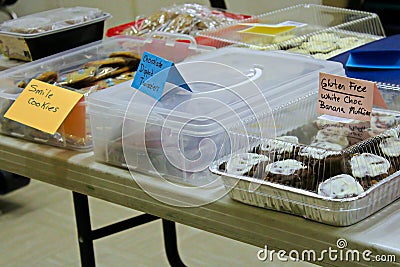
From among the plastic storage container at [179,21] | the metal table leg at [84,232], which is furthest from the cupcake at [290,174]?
the plastic storage container at [179,21]

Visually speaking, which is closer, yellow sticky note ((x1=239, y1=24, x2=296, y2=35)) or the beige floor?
yellow sticky note ((x1=239, y1=24, x2=296, y2=35))

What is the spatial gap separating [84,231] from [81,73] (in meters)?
0.34

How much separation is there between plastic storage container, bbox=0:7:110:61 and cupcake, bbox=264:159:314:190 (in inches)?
33.7

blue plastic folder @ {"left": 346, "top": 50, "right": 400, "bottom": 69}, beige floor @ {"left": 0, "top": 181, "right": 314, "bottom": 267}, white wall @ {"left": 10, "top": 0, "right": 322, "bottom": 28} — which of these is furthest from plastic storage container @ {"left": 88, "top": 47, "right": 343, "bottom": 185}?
white wall @ {"left": 10, "top": 0, "right": 322, "bottom": 28}

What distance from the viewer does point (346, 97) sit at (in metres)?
0.96

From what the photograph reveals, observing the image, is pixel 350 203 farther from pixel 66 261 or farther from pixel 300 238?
pixel 66 261

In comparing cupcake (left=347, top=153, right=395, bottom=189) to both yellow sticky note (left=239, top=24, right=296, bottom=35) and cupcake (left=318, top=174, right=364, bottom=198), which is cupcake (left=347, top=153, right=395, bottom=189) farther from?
yellow sticky note (left=239, top=24, right=296, bottom=35)

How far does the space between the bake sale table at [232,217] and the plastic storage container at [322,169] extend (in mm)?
16

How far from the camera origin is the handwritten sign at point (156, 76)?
3.43ft

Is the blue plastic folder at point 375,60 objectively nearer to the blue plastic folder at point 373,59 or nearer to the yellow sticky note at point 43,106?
the blue plastic folder at point 373,59

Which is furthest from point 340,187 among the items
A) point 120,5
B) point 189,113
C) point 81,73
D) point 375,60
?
point 120,5

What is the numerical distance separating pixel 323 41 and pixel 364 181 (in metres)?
0.79

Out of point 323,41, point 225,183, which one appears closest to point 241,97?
point 225,183

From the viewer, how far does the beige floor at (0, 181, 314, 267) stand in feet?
7.20
